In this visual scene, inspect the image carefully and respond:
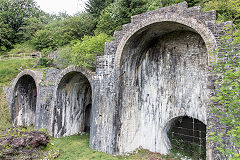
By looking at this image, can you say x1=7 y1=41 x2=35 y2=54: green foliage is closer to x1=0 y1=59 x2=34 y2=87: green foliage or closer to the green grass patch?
x1=0 y1=59 x2=34 y2=87: green foliage

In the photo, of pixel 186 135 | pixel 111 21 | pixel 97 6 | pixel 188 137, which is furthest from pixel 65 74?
pixel 97 6

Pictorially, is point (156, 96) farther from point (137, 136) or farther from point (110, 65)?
point (110, 65)

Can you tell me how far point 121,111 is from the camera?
827cm

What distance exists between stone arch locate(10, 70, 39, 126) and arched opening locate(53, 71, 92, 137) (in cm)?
493

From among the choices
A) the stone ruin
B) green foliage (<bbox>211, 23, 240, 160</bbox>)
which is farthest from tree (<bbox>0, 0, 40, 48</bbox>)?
green foliage (<bbox>211, 23, 240, 160</bbox>)

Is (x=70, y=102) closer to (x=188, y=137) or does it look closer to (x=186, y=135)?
(x=186, y=135)

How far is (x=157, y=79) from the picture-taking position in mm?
9031

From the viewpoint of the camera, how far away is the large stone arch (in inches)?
307

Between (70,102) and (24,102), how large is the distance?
5955 millimetres

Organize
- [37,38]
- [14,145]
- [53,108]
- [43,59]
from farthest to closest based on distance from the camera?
[37,38] → [43,59] → [53,108] → [14,145]

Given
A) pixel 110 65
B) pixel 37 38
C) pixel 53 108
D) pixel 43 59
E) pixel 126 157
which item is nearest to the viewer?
pixel 126 157

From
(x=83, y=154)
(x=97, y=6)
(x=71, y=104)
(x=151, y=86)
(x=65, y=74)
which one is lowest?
(x=83, y=154)

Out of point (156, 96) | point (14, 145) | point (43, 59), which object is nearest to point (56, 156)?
point (14, 145)

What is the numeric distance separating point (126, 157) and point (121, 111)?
6.78 feet
